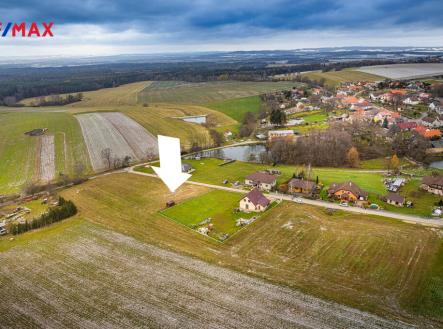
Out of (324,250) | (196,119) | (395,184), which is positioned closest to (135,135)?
(196,119)

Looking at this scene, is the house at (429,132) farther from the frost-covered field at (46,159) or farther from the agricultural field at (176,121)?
the frost-covered field at (46,159)

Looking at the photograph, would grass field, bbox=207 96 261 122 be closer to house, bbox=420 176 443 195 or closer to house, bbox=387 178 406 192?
house, bbox=387 178 406 192

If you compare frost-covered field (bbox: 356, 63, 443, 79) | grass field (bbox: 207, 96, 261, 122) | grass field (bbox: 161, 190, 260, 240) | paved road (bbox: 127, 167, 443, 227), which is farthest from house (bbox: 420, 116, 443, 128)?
frost-covered field (bbox: 356, 63, 443, 79)

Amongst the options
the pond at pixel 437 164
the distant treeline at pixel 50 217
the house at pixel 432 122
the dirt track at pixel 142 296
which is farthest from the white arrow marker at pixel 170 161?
the house at pixel 432 122

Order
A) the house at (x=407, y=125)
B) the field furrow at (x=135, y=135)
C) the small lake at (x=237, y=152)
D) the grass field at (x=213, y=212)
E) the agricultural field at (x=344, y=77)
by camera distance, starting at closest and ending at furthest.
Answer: the grass field at (x=213, y=212), the small lake at (x=237, y=152), the field furrow at (x=135, y=135), the house at (x=407, y=125), the agricultural field at (x=344, y=77)

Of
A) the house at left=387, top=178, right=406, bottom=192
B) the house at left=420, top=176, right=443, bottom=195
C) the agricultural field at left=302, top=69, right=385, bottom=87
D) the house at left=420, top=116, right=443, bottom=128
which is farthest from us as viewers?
the agricultural field at left=302, top=69, right=385, bottom=87
